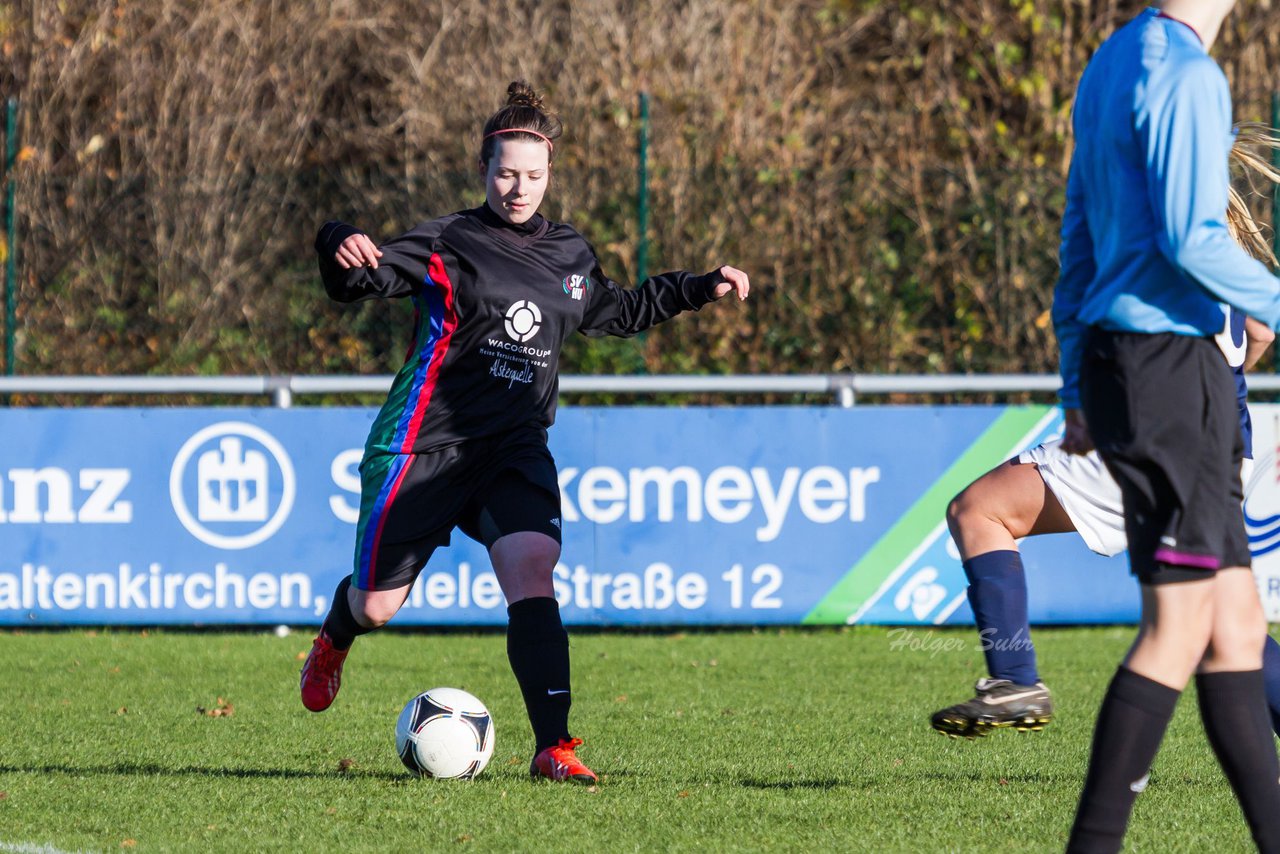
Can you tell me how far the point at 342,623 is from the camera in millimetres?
5453

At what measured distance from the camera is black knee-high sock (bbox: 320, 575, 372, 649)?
5431 millimetres

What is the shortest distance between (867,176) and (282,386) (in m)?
3.92

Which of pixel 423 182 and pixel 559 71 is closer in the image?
pixel 423 182

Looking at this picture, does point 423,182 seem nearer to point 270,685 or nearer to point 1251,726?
point 270,685

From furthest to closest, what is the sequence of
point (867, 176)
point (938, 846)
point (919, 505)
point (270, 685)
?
point (867, 176)
point (919, 505)
point (270, 685)
point (938, 846)

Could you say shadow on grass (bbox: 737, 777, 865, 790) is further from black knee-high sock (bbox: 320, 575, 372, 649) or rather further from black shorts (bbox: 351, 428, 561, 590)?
black knee-high sock (bbox: 320, 575, 372, 649)

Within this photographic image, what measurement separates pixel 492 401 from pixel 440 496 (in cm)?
33

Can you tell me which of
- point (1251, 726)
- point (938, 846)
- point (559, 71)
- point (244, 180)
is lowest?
point (938, 846)

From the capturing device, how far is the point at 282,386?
29.1 feet

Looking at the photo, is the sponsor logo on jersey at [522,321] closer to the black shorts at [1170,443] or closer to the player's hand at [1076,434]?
the player's hand at [1076,434]

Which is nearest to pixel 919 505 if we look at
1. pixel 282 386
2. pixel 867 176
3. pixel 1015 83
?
pixel 867 176

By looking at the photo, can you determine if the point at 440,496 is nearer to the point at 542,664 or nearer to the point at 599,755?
the point at 542,664

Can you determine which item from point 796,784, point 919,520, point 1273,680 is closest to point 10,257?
point 919,520

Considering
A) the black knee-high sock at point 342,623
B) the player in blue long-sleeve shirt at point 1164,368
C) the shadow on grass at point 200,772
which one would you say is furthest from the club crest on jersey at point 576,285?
the player in blue long-sleeve shirt at point 1164,368
